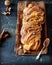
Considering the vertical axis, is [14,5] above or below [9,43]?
above

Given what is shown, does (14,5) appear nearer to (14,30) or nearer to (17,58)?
(14,30)

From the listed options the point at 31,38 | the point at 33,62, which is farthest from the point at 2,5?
the point at 33,62

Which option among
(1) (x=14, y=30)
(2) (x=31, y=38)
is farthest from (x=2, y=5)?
(2) (x=31, y=38)

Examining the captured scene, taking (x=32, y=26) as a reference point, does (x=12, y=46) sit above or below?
below

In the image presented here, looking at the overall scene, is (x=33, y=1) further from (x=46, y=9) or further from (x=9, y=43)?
(x=9, y=43)

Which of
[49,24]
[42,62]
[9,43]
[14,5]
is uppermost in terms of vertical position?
[14,5]

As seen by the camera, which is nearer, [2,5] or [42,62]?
[42,62]
